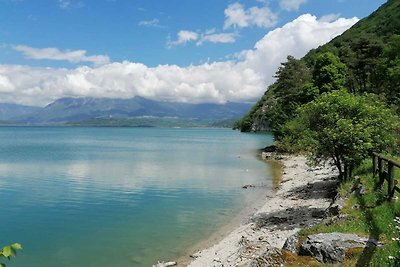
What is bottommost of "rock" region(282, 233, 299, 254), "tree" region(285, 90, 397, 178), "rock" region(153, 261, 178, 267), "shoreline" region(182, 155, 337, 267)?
"rock" region(153, 261, 178, 267)

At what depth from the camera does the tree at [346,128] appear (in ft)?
86.5

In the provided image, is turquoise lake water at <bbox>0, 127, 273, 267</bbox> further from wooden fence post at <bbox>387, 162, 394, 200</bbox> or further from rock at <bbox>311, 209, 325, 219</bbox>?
wooden fence post at <bbox>387, 162, 394, 200</bbox>

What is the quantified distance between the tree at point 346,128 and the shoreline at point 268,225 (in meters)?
4.34

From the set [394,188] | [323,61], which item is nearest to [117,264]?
[394,188]

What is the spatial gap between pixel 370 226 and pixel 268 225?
39.0 ft

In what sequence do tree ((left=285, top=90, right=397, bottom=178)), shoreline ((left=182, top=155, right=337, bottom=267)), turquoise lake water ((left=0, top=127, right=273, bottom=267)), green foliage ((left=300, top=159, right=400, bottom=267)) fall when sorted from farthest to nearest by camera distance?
tree ((left=285, top=90, right=397, bottom=178))
turquoise lake water ((left=0, top=127, right=273, bottom=267))
shoreline ((left=182, top=155, right=337, bottom=267))
green foliage ((left=300, top=159, right=400, bottom=267))

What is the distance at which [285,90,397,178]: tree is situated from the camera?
86.5 ft

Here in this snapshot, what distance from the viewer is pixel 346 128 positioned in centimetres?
2634

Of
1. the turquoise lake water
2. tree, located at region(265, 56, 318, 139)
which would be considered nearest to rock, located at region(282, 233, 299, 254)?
the turquoise lake water

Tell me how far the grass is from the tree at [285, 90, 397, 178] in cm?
361

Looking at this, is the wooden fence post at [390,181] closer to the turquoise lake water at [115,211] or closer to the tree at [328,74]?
the turquoise lake water at [115,211]

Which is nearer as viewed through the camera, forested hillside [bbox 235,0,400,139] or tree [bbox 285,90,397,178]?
tree [bbox 285,90,397,178]

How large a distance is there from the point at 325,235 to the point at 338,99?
16.5 metres

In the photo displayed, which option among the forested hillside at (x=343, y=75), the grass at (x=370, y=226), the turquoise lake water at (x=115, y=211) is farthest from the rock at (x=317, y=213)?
the forested hillside at (x=343, y=75)
